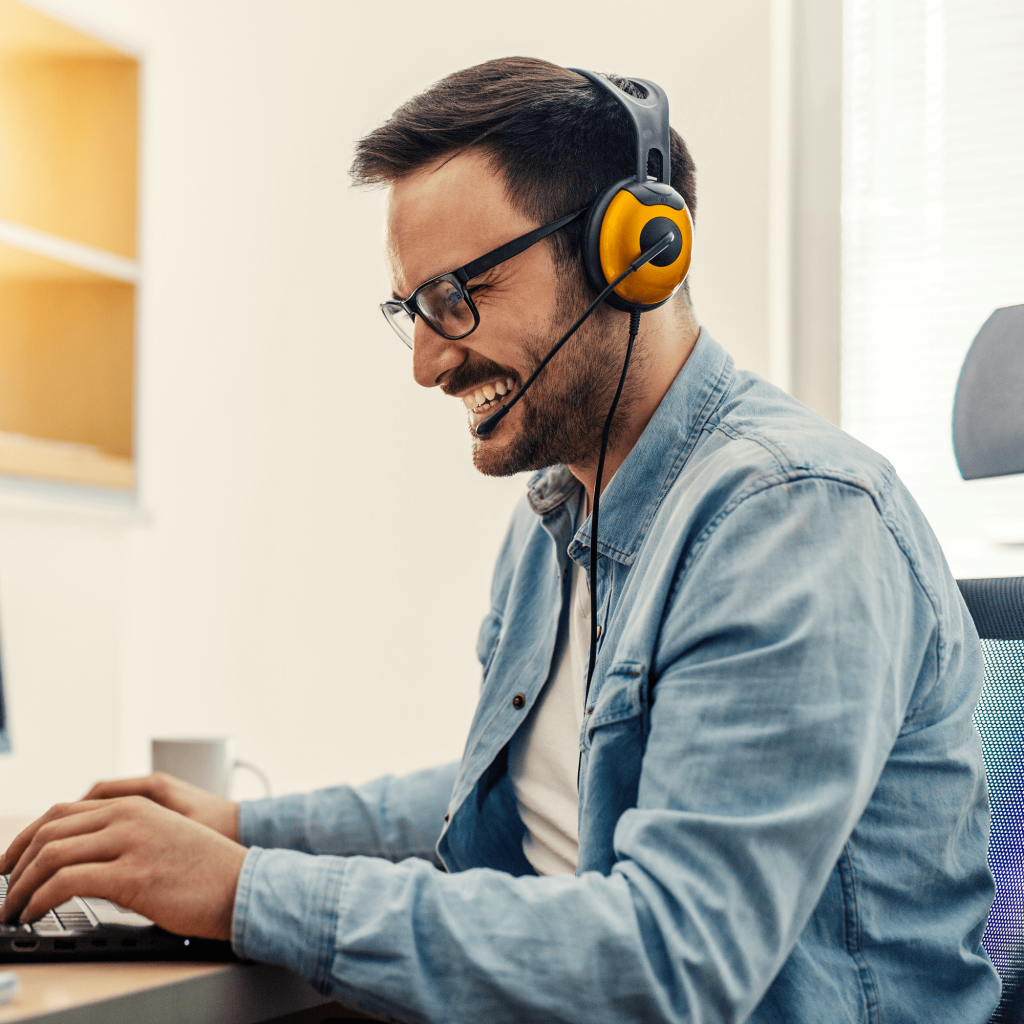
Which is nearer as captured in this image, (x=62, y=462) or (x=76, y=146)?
(x=62, y=462)

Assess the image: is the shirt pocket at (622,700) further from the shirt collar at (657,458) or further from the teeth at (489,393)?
the teeth at (489,393)

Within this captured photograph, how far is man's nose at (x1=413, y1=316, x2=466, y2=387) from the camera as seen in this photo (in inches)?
36.4

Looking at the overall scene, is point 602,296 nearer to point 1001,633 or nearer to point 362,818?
point 1001,633

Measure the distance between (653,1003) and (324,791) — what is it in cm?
51

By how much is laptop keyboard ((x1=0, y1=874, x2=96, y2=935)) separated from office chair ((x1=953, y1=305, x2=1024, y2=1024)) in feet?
2.03

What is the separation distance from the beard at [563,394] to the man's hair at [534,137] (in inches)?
2.3

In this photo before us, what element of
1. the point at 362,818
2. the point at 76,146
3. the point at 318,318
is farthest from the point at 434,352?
the point at 76,146

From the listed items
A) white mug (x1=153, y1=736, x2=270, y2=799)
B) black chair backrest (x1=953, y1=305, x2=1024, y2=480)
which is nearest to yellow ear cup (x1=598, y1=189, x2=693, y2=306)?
black chair backrest (x1=953, y1=305, x2=1024, y2=480)

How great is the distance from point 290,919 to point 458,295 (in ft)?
1.67

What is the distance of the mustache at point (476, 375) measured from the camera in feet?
3.02

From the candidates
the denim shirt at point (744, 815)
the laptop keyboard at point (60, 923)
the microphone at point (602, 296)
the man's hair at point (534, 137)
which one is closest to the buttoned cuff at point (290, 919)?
the denim shirt at point (744, 815)

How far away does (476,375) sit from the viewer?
932 mm

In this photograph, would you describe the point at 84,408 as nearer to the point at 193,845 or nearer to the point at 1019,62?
the point at 193,845

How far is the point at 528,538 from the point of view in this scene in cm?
109
